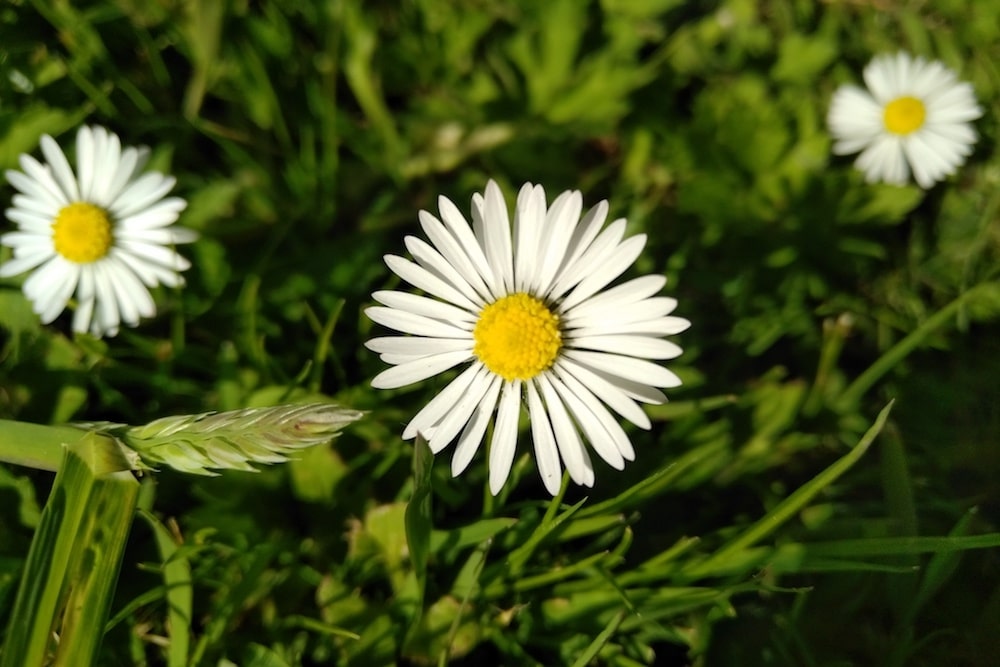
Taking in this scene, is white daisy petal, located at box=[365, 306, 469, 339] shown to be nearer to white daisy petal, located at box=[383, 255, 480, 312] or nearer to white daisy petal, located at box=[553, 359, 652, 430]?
white daisy petal, located at box=[383, 255, 480, 312]

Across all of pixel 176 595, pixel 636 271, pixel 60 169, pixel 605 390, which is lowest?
pixel 176 595

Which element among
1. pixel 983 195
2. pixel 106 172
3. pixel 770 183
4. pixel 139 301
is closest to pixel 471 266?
pixel 139 301

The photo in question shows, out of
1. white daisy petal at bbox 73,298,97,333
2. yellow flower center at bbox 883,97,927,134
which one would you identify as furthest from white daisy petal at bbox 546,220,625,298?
yellow flower center at bbox 883,97,927,134

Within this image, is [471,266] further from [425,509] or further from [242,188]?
[242,188]

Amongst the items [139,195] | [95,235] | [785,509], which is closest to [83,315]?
[95,235]

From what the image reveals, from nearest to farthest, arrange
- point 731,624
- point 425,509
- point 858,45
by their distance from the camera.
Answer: point 425,509
point 731,624
point 858,45

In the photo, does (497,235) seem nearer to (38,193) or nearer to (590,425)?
(590,425)

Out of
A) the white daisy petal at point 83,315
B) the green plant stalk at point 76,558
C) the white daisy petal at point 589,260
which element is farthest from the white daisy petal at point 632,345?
the white daisy petal at point 83,315
